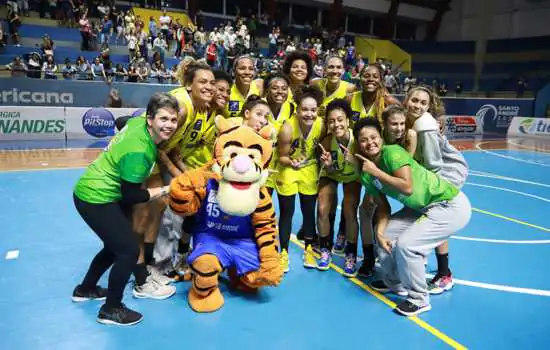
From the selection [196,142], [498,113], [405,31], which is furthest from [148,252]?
[405,31]

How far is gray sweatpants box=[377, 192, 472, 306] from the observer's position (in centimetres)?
312

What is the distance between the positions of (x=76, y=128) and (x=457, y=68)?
2590cm

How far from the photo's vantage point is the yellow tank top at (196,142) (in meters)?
3.62

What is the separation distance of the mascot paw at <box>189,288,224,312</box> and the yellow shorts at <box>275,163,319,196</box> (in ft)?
3.86

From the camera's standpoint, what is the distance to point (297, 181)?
154 inches

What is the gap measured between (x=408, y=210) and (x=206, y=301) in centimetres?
181

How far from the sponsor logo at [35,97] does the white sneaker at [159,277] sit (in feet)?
33.6

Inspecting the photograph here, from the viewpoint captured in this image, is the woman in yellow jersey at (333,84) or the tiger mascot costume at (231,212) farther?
the woman in yellow jersey at (333,84)

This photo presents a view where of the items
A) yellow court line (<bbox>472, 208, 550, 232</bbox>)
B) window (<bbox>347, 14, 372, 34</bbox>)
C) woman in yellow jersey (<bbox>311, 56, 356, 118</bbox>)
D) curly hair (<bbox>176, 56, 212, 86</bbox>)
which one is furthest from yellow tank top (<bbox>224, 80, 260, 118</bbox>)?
window (<bbox>347, 14, 372, 34</bbox>)

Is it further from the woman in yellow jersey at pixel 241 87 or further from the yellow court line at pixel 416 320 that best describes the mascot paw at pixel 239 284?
the woman in yellow jersey at pixel 241 87

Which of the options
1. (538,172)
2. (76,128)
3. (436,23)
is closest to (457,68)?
(436,23)

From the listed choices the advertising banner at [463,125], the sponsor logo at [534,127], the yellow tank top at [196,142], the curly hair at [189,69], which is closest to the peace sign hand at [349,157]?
the yellow tank top at [196,142]

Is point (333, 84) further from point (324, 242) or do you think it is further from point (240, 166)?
point (240, 166)

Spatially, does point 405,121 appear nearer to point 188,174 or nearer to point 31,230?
point 188,174
